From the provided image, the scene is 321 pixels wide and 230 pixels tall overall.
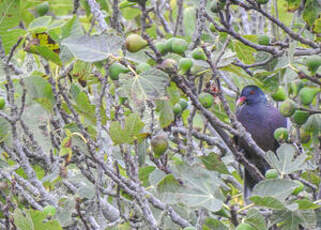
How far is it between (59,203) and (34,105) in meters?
0.70

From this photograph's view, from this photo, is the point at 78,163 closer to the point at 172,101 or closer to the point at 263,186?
the point at 172,101

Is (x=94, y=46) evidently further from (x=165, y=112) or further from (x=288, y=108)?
(x=288, y=108)

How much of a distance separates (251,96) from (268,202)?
2.85m

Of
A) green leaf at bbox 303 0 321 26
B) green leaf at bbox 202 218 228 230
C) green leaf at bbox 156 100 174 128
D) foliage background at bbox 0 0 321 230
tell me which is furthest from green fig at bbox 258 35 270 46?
→ green leaf at bbox 202 218 228 230

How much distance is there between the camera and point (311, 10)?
2965mm

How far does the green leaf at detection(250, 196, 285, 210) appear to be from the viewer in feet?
6.49

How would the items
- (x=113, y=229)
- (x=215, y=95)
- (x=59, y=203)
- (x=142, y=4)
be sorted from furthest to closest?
(x=59, y=203)
(x=215, y=95)
(x=113, y=229)
(x=142, y=4)

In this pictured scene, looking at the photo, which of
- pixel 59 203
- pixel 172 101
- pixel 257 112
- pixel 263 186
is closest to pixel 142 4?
pixel 172 101

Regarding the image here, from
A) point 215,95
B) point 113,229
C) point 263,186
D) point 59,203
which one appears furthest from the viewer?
point 59,203

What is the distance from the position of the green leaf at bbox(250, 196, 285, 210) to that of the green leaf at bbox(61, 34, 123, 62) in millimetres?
721

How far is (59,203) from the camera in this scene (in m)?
2.73

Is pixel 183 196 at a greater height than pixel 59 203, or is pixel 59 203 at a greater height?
pixel 183 196

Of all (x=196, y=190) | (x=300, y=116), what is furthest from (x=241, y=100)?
(x=196, y=190)

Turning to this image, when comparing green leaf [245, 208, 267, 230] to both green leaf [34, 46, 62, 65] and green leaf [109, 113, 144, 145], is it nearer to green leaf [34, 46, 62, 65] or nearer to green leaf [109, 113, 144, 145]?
green leaf [109, 113, 144, 145]
